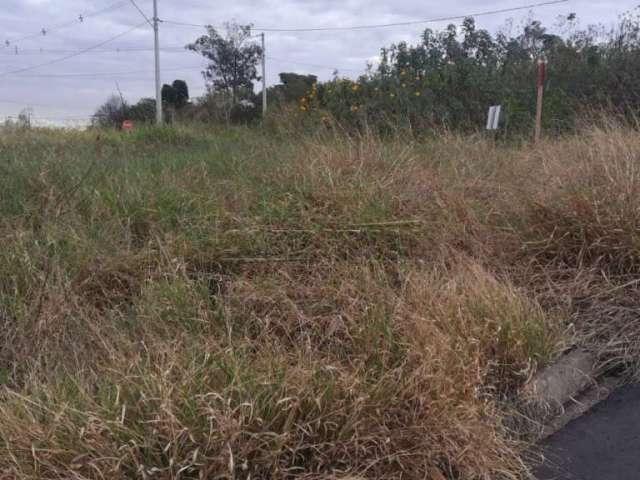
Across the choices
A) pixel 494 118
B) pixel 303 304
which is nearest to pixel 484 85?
pixel 494 118

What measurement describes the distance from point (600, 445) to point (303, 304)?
5.28 ft

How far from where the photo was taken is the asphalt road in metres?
2.62

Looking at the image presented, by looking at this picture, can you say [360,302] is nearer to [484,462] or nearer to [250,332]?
[250,332]

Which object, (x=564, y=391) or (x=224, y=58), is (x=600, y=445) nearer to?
(x=564, y=391)

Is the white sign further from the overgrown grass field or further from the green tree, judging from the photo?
the green tree

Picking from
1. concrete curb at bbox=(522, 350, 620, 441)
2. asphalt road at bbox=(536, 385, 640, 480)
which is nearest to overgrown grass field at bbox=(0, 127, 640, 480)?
concrete curb at bbox=(522, 350, 620, 441)

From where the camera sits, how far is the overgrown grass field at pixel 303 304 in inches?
88.3

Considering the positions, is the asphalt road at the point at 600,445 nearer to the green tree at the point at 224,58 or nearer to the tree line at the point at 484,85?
the tree line at the point at 484,85

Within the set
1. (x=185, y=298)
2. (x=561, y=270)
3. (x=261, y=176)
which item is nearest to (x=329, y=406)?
(x=185, y=298)

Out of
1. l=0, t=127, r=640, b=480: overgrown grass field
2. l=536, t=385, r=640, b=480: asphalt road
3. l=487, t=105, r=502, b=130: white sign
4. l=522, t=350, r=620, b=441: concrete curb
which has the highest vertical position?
l=487, t=105, r=502, b=130: white sign

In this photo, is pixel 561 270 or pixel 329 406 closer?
pixel 329 406

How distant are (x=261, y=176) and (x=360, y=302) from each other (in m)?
2.25

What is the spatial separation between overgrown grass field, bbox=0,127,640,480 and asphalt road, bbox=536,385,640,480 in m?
0.19

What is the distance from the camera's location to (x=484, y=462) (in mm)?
2428
